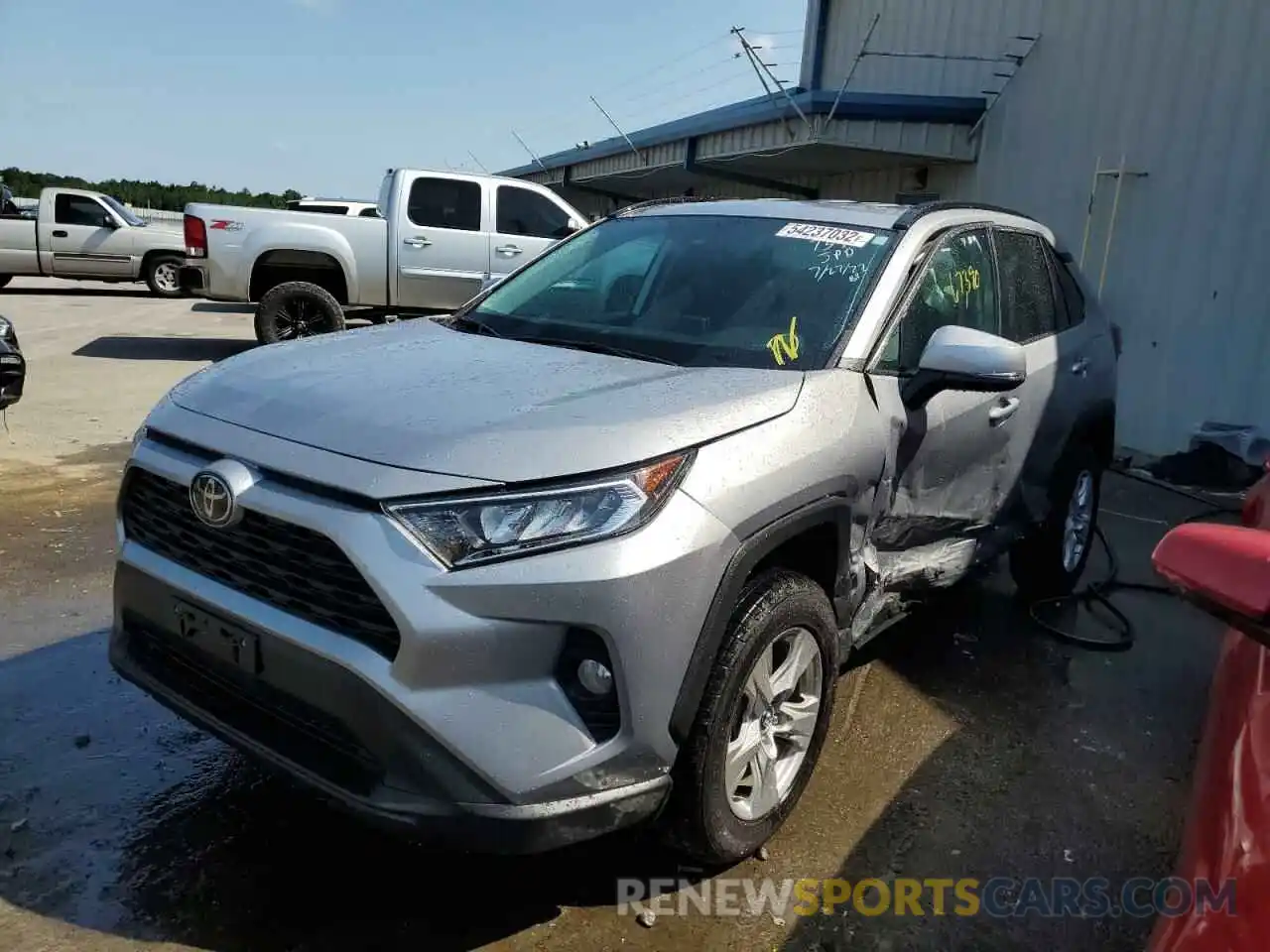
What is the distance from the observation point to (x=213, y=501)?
7.39ft

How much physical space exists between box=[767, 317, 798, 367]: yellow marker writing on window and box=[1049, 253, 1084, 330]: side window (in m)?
2.15

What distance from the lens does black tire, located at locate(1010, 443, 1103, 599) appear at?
14.9 feet

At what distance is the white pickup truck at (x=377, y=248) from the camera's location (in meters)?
10.2

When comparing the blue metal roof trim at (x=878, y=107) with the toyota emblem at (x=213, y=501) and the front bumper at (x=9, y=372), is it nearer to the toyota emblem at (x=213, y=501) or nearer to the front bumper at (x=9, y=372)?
the front bumper at (x=9, y=372)

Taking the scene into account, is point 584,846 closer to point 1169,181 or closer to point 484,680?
point 484,680

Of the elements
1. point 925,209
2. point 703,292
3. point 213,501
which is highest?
point 925,209

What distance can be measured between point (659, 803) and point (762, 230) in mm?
2097

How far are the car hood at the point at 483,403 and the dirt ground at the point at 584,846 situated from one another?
0.83 meters

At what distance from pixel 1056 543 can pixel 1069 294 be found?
1.19 m

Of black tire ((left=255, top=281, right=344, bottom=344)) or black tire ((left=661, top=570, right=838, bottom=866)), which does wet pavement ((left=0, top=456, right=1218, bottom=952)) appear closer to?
black tire ((left=661, top=570, right=838, bottom=866))

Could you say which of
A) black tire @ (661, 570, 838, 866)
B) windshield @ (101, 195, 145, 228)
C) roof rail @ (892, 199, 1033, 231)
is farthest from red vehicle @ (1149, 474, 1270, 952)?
windshield @ (101, 195, 145, 228)

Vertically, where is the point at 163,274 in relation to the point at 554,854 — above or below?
above

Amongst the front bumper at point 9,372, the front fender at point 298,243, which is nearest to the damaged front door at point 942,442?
the front bumper at point 9,372

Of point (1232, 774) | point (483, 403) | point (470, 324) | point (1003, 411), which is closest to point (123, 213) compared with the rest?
point (470, 324)
